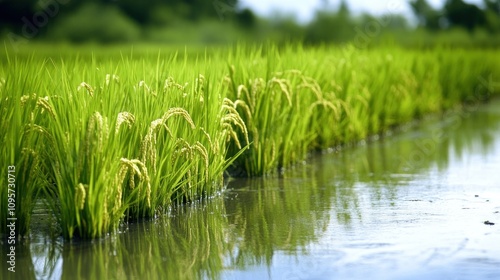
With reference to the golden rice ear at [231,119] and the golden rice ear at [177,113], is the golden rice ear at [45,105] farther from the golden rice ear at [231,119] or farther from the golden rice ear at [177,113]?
the golden rice ear at [231,119]

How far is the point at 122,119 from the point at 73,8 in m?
29.0

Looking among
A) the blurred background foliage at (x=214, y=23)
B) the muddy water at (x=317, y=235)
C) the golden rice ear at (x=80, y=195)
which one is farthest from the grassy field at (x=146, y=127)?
the blurred background foliage at (x=214, y=23)

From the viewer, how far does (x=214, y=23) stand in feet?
113

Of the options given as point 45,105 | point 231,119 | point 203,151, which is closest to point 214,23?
point 231,119

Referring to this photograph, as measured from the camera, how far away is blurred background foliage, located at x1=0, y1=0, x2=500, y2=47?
105 feet

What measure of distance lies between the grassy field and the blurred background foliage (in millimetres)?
20894

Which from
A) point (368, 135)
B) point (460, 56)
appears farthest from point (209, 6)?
point (368, 135)

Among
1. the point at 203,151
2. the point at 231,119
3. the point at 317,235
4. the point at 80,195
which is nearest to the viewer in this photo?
the point at 80,195

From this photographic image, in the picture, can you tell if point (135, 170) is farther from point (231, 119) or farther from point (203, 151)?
point (231, 119)

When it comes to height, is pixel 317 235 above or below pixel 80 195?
below

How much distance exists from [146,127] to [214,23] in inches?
1105

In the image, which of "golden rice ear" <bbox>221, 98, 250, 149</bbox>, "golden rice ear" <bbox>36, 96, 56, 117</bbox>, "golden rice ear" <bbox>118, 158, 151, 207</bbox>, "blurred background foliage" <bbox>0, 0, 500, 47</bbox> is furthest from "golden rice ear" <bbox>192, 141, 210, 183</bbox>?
"blurred background foliage" <bbox>0, 0, 500, 47</bbox>

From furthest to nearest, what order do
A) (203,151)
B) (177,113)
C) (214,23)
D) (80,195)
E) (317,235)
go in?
(214,23) < (203,151) < (177,113) < (317,235) < (80,195)

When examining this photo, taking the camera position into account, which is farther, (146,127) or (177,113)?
(146,127)
